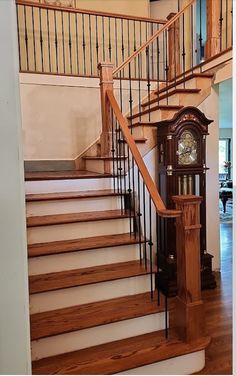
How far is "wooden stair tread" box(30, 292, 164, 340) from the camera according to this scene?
6.44ft

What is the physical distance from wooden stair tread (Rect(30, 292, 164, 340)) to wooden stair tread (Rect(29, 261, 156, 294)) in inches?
6.7

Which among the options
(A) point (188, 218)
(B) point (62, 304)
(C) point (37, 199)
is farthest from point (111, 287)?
(C) point (37, 199)

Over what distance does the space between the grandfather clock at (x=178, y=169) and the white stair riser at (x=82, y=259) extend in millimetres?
449

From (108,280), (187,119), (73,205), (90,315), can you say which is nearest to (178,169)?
(187,119)

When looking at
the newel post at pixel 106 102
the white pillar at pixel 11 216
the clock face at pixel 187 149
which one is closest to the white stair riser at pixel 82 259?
the clock face at pixel 187 149

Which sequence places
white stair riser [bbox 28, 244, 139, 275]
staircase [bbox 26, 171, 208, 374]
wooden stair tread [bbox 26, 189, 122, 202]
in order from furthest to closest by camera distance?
1. wooden stair tread [bbox 26, 189, 122, 202]
2. white stair riser [bbox 28, 244, 139, 275]
3. staircase [bbox 26, 171, 208, 374]

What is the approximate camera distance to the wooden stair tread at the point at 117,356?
1814 mm

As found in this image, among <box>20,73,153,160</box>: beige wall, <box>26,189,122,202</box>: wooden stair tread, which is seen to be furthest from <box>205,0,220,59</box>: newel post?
<box>26,189,122,202</box>: wooden stair tread

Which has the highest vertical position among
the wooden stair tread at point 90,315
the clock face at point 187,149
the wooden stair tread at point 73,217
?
the clock face at point 187,149

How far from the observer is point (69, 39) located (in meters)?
5.07

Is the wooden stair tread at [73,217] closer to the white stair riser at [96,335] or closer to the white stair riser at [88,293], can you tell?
the white stair riser at [88,293]

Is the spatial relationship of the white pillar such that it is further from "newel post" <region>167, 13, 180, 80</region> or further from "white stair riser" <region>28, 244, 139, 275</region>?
"newel post" <region>167, 13, 180, 80</region>

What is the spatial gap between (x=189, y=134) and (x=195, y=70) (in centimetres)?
108

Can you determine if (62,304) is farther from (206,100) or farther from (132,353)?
(206,100)
